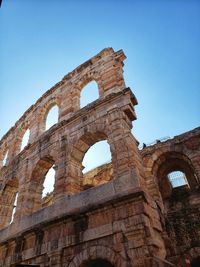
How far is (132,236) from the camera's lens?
15.6 feet

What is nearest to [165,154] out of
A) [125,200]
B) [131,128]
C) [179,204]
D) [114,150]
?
[179,204]

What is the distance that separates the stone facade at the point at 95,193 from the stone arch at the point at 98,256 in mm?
18

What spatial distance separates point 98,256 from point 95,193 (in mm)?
1483

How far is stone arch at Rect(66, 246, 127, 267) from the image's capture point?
15.4ft

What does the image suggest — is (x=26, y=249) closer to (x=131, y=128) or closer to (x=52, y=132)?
(x=52, y=132)

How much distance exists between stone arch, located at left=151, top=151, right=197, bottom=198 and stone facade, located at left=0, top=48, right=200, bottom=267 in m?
0.06

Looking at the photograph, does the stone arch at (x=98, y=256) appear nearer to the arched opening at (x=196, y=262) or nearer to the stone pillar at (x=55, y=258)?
the stone pillar at (x=55, y=258)

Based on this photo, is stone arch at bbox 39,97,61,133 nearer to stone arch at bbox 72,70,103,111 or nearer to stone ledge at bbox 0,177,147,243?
stone arch at bbox 72,70,103,111

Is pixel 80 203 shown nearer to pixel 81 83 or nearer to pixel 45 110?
pixel 81 83

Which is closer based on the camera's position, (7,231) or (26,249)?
(26,249)

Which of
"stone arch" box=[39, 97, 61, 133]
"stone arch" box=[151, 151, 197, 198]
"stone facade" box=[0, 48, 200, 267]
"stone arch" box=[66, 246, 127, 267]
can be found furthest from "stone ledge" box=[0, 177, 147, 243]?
"stone arch" box=[151, 151, 197, 198]

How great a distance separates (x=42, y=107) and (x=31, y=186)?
433cm

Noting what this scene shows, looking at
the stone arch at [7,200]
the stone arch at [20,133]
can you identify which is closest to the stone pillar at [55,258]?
the stone arch at [7,200]

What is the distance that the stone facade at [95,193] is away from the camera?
5.09 metres
